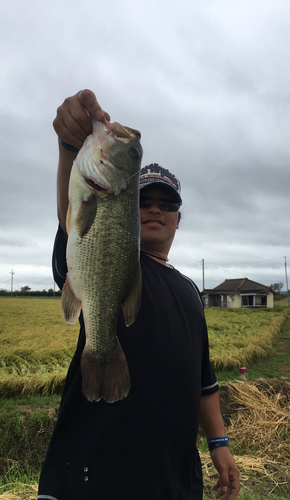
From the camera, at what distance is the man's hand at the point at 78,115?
1594 millimetres

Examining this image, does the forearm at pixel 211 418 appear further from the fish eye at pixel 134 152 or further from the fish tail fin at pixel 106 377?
the fish eye at pixel 134 152

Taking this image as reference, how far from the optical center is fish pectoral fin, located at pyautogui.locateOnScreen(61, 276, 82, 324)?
5.21 ft

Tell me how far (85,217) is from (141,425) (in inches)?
44.4

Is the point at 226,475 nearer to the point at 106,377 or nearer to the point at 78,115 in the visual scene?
the point at 106,377

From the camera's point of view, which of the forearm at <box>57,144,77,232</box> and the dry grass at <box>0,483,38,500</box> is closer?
the forearm at <box>57,144,77,232</box>

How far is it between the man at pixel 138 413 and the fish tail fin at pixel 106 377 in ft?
0.72

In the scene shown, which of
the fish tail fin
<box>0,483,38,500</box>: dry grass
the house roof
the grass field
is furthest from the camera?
the house roof

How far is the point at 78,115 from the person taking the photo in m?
1.63

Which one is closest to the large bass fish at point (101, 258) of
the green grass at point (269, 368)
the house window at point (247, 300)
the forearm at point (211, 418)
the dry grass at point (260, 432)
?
the forearm at point (211, 418)

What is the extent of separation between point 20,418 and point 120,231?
20.5 feet

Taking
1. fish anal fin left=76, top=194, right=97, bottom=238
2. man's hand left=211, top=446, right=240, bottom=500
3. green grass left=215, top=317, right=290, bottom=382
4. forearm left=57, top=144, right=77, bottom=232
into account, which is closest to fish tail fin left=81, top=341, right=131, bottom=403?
fish anal fin left=76, top=194, right=97, bottom=238

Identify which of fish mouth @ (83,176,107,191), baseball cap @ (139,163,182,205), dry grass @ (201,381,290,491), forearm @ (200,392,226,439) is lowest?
dry grass @ (201,381,290,491)

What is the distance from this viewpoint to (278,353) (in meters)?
14.7

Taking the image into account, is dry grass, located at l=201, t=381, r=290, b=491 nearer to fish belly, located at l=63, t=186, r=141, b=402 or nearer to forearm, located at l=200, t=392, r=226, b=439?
forearm, located at l=200, t=392, r=226, b=439
